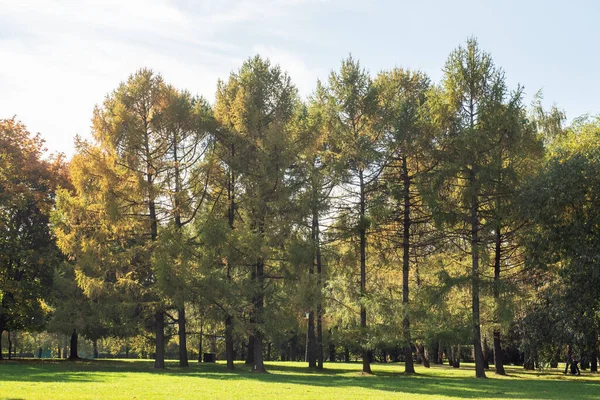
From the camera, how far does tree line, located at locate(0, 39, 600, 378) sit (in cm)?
2781

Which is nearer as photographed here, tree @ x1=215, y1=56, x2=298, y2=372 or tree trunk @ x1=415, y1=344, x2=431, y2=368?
tree @ x1=215, y1=56, x2=298, y2=372

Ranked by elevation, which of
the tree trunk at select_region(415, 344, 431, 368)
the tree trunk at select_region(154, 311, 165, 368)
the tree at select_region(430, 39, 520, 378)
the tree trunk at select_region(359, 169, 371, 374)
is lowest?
the tree trunk at select_region(415, 344, 431, 368)

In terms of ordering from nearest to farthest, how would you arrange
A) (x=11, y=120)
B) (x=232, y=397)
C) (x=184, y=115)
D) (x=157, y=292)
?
(x=232, y=397) → (x=157, y=292) → (x=184, y=115) → (x=11, y=120)

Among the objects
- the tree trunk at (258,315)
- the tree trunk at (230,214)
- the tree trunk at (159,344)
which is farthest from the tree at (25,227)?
the tree trunk at (258,315)

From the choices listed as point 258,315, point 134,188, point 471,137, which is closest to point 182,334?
point 258,315

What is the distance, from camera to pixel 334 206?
102 feet

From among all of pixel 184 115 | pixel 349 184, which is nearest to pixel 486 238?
pixel 349 184

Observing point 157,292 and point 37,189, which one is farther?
point 37,189

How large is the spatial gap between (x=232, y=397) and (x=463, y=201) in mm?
18121

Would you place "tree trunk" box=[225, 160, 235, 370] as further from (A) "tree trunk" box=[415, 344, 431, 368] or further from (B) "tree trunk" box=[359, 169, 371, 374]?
(A) "tree trunk" box=[415, 344, 431, 368]

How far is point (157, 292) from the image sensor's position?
28047 mm

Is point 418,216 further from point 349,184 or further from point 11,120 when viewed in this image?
point 11,120

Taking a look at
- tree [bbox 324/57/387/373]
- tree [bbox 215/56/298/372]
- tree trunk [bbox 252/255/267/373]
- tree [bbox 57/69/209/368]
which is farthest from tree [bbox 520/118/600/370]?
tree [bbox 57/69/209/368]

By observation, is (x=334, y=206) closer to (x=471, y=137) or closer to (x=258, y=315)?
(x=258, y=315)
